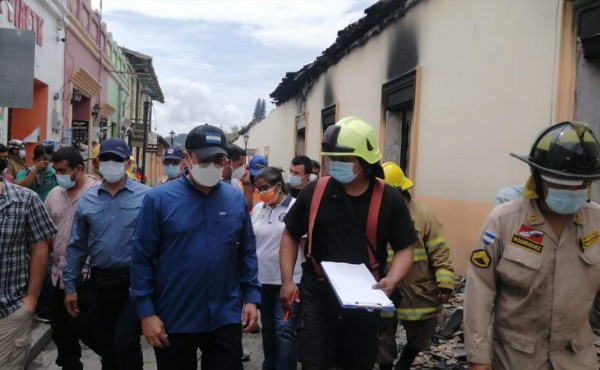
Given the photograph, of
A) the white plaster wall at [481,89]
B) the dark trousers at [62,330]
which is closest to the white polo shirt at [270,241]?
the dark trousers at [62,330]

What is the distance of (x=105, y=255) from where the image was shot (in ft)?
12.5

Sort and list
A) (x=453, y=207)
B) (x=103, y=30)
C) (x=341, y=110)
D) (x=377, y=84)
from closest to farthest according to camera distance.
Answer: (x=453, y=207), (x=377, y=84), (x=341, y=110), (x=103, y=30)

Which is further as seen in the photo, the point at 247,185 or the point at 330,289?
the point at 247,185

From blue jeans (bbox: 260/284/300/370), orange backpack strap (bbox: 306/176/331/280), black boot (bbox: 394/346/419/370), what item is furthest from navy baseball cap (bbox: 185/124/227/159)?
black boot (bbox: 394/346/419/370)

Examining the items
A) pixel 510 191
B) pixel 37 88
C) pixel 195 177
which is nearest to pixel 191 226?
pixel 195 177

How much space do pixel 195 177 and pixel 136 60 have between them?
26.2m

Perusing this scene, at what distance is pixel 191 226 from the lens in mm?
3082

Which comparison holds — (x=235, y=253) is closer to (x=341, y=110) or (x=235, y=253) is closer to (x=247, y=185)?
(x=247, y=185)

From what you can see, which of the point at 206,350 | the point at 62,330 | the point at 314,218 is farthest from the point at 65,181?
the point at 314,218

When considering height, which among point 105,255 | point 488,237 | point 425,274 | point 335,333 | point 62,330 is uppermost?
point 488,237

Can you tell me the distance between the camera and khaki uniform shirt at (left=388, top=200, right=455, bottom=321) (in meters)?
4.26

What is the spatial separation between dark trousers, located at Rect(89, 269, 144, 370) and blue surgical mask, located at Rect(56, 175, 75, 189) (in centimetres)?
94

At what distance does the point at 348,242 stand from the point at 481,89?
14.4 ft

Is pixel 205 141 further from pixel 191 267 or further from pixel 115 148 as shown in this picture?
pixel 115 148
